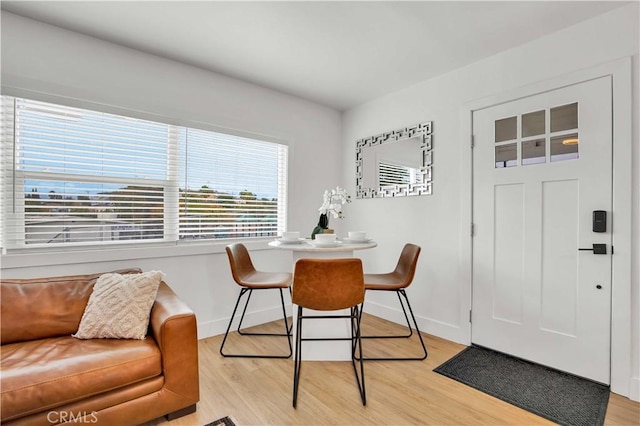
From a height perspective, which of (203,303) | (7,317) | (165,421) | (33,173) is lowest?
(165,421)

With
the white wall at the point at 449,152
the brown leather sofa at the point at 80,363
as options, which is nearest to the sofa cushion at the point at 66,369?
the brown leather sofa at the point at 80,363

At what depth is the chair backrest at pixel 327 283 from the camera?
197 cm

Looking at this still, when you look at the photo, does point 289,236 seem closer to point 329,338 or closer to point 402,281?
point 329,338

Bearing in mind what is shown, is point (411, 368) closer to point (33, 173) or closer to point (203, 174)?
point (203, 174)

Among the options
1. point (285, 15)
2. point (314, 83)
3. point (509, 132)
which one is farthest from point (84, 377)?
point (509, 132)

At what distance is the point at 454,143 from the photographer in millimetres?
2949

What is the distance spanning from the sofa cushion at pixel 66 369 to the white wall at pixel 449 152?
8.07ft

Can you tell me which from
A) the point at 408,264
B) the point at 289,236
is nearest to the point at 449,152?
the point at 408,264

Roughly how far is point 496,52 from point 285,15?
178 cm

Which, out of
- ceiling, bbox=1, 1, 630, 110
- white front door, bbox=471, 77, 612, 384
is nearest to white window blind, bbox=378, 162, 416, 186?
white front door, bbox=471, 77, 612, 384

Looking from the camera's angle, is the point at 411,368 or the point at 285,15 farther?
the point at 411,368

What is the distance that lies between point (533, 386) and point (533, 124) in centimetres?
194

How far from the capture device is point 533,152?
246 centimetres

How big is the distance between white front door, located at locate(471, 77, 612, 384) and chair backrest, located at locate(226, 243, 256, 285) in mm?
2071
